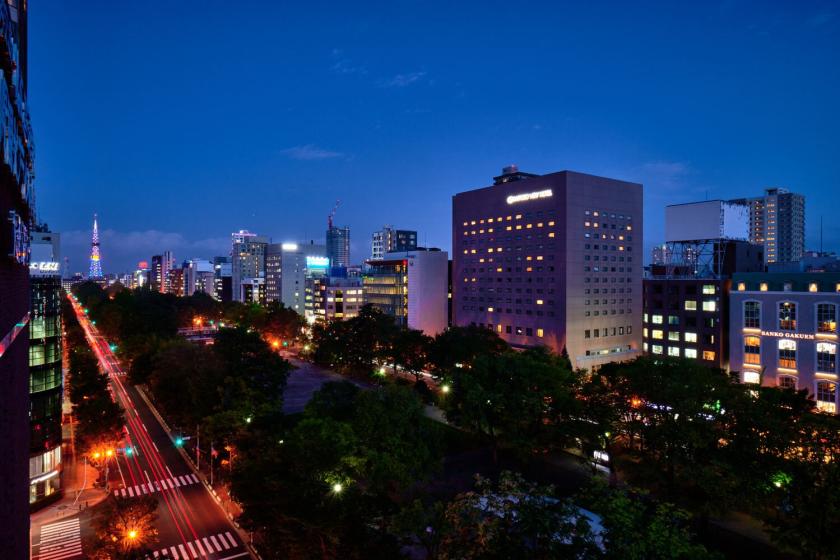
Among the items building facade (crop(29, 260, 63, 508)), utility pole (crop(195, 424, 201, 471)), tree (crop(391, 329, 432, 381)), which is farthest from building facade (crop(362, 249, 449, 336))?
building facade (crop(29, 260, 63, 508))

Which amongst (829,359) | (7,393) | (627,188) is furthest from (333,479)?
(627,188)

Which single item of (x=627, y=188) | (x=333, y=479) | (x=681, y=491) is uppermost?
(x=627, y=188)

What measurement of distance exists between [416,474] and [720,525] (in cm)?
2277

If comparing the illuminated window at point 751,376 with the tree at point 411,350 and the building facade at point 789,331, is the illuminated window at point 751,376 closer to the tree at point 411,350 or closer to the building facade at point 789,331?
the building facade at point 789,331

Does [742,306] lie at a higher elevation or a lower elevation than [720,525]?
higher

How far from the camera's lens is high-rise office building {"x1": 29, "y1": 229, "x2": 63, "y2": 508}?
3725cm

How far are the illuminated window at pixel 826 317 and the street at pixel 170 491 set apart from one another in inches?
2811

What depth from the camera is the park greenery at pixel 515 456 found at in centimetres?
1681

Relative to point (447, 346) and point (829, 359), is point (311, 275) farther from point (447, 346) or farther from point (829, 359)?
point (829, 359)

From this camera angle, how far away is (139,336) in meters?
80.2

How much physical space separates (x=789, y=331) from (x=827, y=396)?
8998 millimetres

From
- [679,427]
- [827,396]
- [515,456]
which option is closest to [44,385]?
[515,456]

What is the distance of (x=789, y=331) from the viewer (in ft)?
210

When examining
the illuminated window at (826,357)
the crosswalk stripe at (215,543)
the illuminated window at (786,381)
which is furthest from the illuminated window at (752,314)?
the crosswalk stripe at (215,543)
